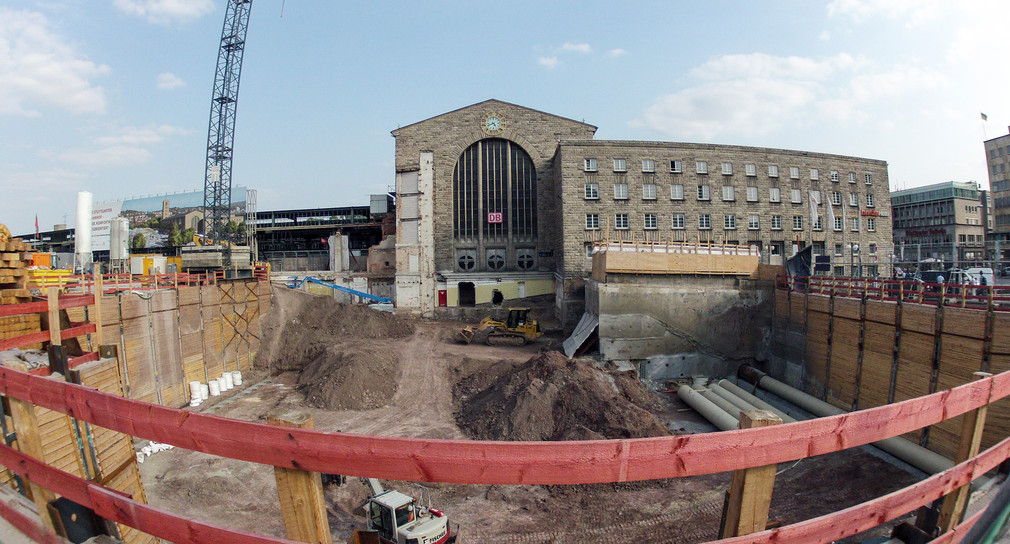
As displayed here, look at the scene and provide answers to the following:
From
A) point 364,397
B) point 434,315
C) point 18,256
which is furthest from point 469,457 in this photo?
point 434,315

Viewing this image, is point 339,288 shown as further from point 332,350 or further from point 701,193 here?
point 701,193

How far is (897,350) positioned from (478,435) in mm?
14967

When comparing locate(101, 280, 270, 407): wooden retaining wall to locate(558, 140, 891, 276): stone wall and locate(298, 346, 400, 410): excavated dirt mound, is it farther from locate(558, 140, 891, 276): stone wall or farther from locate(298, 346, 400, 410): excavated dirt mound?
locate(558, 140, 891, 276): stone wall

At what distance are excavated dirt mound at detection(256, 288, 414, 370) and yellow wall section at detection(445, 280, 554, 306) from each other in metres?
6.47

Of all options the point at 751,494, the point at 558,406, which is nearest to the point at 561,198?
the point at 558,406

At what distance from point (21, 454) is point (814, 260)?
31102mm

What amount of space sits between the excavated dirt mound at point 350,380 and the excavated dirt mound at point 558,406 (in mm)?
3974

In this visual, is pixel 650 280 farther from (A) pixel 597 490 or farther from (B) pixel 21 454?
(B) pixel 21 454

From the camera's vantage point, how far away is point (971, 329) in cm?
1423

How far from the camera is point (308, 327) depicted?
29.9 metres

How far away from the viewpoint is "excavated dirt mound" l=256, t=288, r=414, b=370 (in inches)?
1059

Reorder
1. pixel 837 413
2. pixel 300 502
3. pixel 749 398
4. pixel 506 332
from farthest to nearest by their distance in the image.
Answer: pixel 506 332 → pixel 749 398 → pixel 837 413 → pixel 300 502

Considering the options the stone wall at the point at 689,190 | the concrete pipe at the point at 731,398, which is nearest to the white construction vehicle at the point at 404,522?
the concrete pipe at the point at 731,398

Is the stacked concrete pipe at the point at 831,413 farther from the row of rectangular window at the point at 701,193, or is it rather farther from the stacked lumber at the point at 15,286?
the stacked lumber at the point at 15,286
